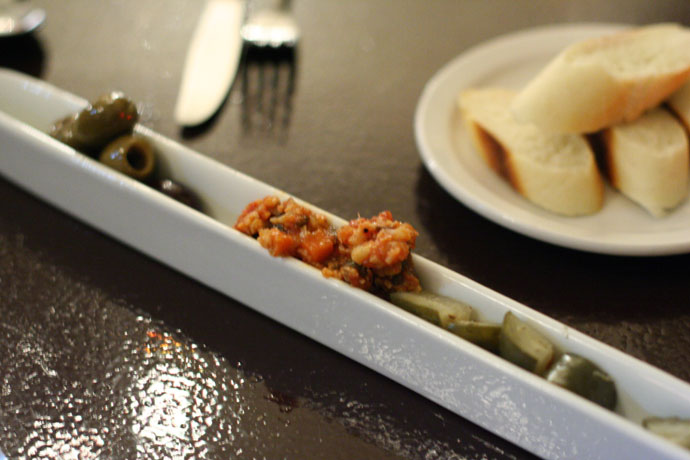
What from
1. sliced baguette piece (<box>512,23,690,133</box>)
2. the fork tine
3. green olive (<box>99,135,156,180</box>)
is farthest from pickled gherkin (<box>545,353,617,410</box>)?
the fork tine

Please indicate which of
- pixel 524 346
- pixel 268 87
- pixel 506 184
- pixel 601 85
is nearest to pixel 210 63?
pixel 268 87

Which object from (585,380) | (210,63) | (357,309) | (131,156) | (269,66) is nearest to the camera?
(585,380)

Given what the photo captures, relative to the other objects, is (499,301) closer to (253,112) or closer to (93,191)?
(93,191)

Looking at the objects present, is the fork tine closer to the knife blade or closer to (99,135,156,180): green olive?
the knife blade

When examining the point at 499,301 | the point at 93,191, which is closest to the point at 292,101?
the point at 93,191

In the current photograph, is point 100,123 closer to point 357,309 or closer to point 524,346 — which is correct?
point 357,309

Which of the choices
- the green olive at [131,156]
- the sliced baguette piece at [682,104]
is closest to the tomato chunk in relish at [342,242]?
the green olive at [131,156]

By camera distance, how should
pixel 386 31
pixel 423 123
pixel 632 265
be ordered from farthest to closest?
pixel 386 31 < pixel 423 123 < pixel 632 265
